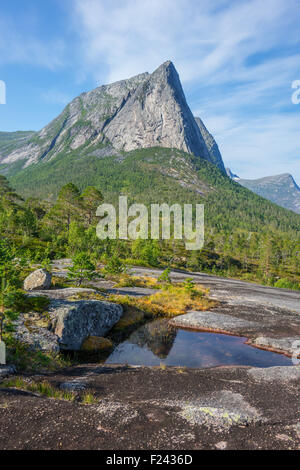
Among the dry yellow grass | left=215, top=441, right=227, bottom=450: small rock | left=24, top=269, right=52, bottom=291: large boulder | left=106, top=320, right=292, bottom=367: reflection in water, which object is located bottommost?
left=106, top=320, right=292, bottom=367: reflection in water

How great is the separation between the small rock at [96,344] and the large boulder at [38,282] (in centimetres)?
1310

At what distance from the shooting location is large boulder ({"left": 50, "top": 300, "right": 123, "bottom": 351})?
24.5 meters

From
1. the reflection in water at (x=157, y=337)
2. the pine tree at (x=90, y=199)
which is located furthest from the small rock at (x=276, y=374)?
the pine tree at (x=90, y=199)

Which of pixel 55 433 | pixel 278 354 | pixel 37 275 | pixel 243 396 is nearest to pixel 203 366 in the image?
pixel 243 396

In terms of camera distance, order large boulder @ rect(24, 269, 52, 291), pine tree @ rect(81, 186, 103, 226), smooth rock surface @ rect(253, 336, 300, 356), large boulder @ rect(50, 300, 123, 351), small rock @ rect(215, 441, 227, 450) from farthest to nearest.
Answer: pine tree @ rect(81, 186, 103, 226), large boulder @ rect(24, 269, 52, 291), smooth rock surface @ rect(253, 336, 300, 356), large boulder @ rect(50, 300, 123, 351), small rock @ rect(215, 441, 227, 450)

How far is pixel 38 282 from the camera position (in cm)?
3606

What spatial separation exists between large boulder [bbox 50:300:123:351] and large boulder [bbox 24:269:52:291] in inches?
345

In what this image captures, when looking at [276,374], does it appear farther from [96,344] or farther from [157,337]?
[96,344]

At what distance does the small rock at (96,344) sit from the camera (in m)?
25.7

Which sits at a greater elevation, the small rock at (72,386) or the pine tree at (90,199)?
the pine tree at (90,199)

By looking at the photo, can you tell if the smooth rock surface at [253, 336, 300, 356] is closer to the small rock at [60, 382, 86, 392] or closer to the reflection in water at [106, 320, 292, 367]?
the reflection in water at [106, 320, 292, 367]

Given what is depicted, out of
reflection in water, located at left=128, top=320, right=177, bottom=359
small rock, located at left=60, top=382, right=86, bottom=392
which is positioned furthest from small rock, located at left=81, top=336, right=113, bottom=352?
small rock, located at left=60, top=382, right=86, bottom=392

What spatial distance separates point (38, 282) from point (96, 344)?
14.7 m

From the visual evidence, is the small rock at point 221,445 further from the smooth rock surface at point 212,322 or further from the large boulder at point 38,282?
the large boulder at point 38,282
